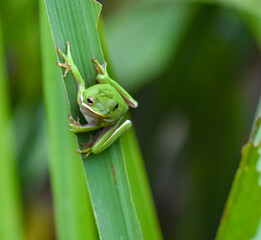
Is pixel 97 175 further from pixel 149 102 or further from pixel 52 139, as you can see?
pixel 149 102

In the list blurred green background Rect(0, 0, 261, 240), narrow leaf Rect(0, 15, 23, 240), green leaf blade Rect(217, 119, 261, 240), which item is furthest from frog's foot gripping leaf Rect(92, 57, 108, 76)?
blurred green background Rect(0, 0, 261, 240)

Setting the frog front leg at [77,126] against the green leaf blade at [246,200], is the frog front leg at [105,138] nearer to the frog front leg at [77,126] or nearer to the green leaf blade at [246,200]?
the frog front leg at [77,126]

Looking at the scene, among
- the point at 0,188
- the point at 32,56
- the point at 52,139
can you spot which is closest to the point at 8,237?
the point at 0,188

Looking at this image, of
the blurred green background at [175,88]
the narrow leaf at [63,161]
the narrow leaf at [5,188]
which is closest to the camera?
the narrow leaf at [63,161]

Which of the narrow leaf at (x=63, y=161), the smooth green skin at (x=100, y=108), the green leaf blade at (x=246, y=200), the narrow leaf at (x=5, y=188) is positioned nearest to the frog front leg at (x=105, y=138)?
the smooth green skin at (x=100, y=108)

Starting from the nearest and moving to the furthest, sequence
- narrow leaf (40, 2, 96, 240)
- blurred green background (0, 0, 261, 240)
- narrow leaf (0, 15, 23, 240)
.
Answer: narrow leaf (40, 2, 96, 240) < narrow leaf (0, 15, 23, 240) < blurred green background (0, 0, 261, 240)

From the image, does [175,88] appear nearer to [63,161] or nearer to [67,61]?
[63,161]

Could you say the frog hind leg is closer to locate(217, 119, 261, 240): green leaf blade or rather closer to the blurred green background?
locate(217, 119, 261, 240): green leaf blade

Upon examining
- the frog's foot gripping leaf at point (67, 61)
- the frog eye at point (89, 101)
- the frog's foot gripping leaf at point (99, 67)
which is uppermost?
the frog's foot gripping leaf at point (67, 61)
